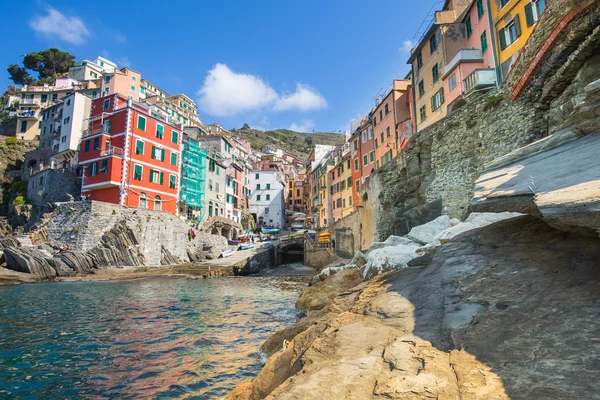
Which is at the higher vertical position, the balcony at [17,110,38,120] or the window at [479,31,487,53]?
the balcony at [17,110,38,120]

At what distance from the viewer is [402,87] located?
130 ft

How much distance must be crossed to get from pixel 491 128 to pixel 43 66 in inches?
4808

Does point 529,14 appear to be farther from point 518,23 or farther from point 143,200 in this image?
point 143,200

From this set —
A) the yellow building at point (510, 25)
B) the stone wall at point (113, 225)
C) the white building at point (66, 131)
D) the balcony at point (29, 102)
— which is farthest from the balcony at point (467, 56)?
the balcony at point (29, 102)

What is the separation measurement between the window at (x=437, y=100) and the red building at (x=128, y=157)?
36170mm

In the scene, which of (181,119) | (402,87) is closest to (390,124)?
(402,87)

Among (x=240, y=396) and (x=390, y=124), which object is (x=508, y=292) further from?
(x=390, y=124)

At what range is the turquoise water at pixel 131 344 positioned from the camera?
7.30 meters

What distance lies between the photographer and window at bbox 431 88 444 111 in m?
28.4

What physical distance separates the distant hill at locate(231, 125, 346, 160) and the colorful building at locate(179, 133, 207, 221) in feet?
290

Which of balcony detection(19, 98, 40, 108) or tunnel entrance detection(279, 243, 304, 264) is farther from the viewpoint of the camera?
balcony detection(19, 98, 40, 108)

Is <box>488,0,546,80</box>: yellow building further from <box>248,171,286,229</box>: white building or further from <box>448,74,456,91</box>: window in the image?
<box>248,171,286,229</box>: white building

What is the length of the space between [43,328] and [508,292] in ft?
50.0

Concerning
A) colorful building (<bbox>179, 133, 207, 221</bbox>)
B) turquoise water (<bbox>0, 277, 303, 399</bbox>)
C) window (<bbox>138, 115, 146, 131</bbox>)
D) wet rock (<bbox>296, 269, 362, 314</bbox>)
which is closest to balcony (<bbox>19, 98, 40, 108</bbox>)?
colorful building (<bbox>179, 133, 207, 221</bbox>)
